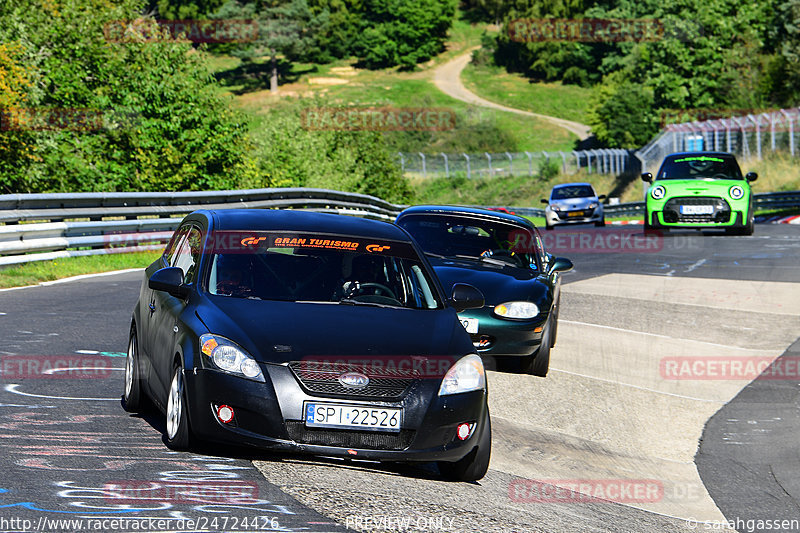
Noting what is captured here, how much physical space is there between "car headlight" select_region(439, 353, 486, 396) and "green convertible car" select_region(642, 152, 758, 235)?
17978 mm

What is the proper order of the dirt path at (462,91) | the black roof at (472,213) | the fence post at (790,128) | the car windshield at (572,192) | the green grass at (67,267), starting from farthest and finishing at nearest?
the dirt path at (462,91)
the fence post at (790,128)
the car windshield at (572,192)
the green grass at (67,267)
the black roof at (472,213)

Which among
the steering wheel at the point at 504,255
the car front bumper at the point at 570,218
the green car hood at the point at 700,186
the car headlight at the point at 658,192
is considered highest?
the steering wheel at the point at 504,255

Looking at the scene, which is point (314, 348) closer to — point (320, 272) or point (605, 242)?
point (320, 272)

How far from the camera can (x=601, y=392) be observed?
10.8 m


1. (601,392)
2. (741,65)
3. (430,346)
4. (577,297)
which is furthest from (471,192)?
(430,346)

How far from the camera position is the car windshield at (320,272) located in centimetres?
707

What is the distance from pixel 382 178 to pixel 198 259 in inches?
1918

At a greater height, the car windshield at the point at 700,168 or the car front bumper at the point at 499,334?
the car front bumper at the point at 499,334

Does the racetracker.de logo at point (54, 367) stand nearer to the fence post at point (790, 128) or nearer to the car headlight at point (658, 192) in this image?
the car headlight at point (658, 192)

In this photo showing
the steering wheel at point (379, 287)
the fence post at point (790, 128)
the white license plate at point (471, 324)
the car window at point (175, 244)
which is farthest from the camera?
the fence post at point (790, 128)

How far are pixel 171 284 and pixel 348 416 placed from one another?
1.57 meters

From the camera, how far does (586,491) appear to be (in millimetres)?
7656

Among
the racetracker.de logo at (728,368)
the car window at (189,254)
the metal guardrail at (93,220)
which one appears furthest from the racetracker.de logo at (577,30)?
the car window at (189,254)

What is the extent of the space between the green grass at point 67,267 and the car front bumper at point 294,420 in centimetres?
976
